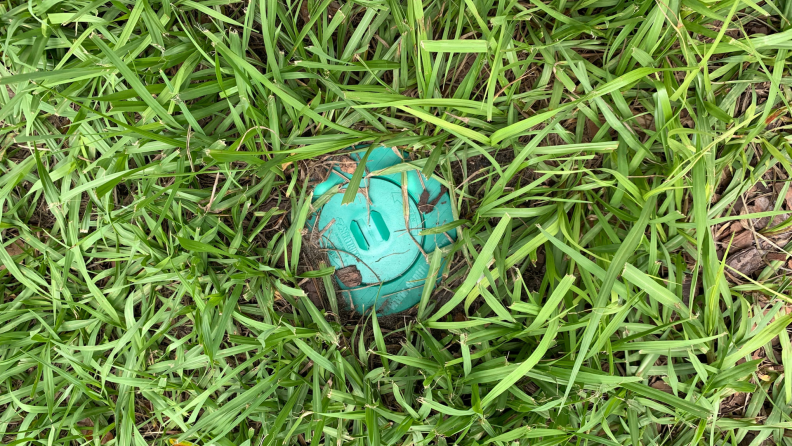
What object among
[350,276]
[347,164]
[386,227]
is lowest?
[350,276]

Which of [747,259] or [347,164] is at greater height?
[347,164]

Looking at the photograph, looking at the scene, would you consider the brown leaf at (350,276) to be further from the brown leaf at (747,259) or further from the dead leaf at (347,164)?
the brown leaf at (747,259)

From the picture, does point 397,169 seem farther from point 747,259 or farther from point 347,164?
point 747,259

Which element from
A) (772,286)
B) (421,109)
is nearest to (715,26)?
(772,286)

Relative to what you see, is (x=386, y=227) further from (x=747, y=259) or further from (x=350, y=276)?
(x=747, y=259)

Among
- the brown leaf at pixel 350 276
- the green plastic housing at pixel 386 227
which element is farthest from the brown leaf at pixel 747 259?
the brown leaf at pixel 350 276

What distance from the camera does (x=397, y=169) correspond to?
1.13 meters

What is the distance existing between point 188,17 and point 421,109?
66cm

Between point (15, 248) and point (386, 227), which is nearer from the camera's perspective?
point (386, 227)

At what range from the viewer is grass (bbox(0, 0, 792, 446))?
105cm

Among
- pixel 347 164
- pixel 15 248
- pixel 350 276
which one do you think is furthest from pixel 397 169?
pixel 15 248

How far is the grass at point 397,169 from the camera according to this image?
41.4 inches

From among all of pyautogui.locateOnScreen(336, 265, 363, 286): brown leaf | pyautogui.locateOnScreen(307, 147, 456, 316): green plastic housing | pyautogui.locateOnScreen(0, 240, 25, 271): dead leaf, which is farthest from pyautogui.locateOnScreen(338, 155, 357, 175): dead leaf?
pyautogui.locateOnScreen(0, 240, 25, 271): dead leaf

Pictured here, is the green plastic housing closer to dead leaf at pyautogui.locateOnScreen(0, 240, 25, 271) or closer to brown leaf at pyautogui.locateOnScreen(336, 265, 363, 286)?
brown leaf at pyautogui.locateOnScreen(336, 265, 363, 286)
